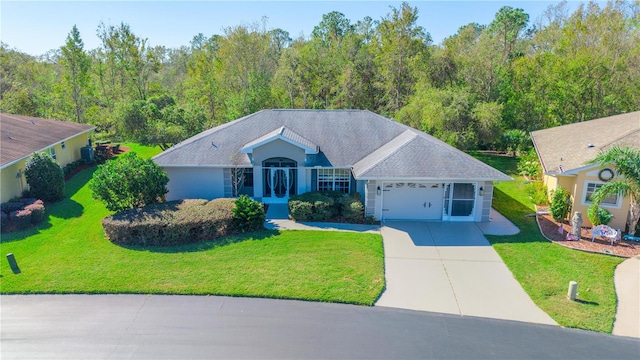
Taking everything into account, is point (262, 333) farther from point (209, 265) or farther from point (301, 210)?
point (301, 210)

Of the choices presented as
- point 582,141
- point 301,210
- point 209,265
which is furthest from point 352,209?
point 582,141

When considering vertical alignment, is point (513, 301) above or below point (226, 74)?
below

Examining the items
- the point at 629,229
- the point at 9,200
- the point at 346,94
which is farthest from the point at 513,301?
the point at 346,94

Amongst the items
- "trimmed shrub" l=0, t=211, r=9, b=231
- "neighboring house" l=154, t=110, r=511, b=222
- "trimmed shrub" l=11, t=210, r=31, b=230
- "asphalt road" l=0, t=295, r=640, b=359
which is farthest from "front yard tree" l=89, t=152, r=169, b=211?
"asphalt road" l=0, t=295, r=640, b=359

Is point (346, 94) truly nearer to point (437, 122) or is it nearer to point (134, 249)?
point (437, 122)

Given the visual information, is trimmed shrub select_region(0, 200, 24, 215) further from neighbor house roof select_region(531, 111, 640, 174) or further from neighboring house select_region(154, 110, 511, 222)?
neighbor house roof select_region(531, 111, 640, 174)

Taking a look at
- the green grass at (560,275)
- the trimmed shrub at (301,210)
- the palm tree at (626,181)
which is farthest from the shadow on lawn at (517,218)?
the trimmed shrub at (301,210)

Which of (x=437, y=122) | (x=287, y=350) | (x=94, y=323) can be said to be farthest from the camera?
(x=437, y=122)
